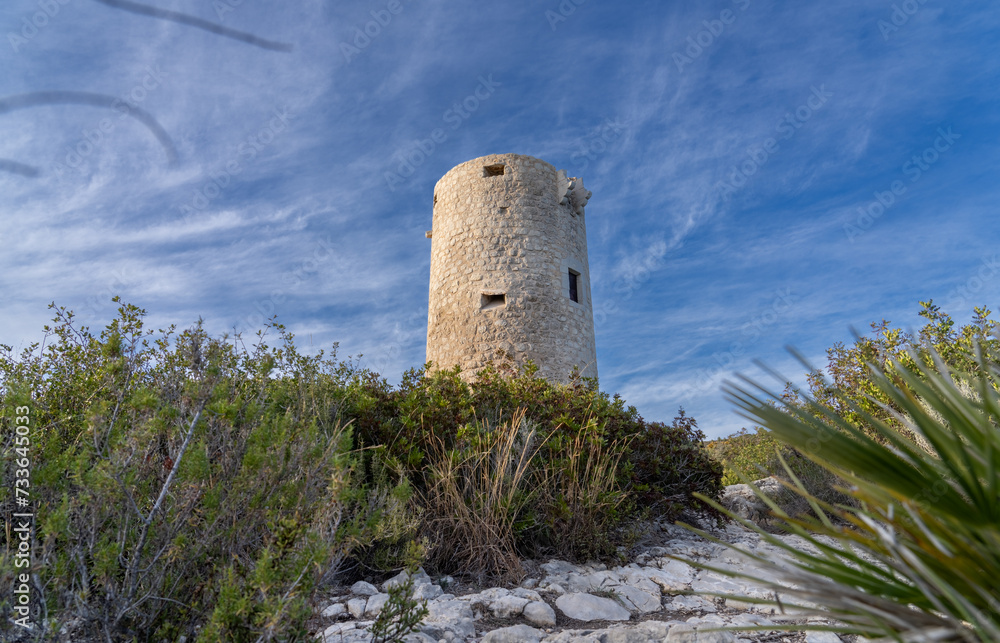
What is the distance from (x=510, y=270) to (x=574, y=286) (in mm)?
1354

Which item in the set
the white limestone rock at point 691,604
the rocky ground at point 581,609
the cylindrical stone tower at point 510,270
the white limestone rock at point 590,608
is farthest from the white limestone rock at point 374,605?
the cylindrical stone tower at point 510,270

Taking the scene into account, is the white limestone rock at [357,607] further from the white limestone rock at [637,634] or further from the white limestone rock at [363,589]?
the white limestone rock at [637,634]

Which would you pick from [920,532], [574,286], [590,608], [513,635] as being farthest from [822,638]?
[574,286]

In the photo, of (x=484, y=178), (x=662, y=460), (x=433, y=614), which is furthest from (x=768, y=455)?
(x=433, y=614)

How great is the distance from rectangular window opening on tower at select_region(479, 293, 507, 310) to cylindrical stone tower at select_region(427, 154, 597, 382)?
0.06ft

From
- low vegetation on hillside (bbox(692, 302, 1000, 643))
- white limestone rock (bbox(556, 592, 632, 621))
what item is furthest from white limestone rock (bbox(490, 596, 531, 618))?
low vegetation on hillside (bbox(692, 302, 1000, 643))

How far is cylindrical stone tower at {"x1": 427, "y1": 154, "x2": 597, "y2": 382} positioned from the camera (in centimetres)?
887

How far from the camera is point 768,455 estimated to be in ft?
27.9

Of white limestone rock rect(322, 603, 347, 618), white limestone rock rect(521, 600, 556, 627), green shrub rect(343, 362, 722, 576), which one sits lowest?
white limestone rock rect(521, 600, 556, 627)

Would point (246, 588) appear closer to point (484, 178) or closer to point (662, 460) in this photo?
point (662, 460)

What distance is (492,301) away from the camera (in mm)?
9148

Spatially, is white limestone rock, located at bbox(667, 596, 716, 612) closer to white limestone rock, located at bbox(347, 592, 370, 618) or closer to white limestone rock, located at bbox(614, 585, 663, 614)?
white limestone rock, located at bbox(614, 585, 663, 614)

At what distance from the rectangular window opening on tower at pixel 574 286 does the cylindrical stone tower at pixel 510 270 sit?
0.7 inches

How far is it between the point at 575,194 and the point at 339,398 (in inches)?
269
